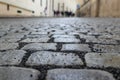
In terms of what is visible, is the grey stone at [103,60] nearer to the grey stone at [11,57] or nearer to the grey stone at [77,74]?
the grey stone at [77,74]

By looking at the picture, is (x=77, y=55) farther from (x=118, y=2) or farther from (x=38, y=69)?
(x=118, y=2)

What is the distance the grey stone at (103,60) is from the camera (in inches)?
42.4

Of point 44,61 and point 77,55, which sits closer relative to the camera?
point 44,61

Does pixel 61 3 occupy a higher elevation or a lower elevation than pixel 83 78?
higher

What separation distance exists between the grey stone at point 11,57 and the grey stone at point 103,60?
0.37 metres

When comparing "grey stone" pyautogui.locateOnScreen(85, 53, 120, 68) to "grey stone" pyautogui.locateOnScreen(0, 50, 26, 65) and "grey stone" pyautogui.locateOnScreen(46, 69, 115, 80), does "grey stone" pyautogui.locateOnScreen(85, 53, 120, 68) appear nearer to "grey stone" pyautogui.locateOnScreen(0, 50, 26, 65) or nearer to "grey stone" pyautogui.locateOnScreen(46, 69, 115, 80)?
"grey stone" pyautogui.locateOnScreen(46, 69, 115, 80)

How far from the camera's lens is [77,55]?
1.30m

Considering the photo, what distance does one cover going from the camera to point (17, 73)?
0.93 m

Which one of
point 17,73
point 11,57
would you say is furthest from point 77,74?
point 11,57

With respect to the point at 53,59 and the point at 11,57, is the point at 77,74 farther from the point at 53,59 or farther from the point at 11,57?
the point at 11,57

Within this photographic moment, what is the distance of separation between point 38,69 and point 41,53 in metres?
0.33

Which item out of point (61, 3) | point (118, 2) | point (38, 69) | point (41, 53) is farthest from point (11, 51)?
point (61, 3)

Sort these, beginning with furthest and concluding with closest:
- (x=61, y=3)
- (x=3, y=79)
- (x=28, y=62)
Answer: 1. (x=61, y=3)
2. (x=28, y=62)
3. (x=3, y=79)

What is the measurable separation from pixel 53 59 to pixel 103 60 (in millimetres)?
267
